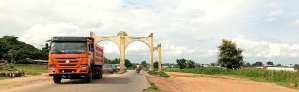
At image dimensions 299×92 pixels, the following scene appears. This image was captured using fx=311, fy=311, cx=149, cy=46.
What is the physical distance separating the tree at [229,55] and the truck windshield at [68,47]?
4432cm

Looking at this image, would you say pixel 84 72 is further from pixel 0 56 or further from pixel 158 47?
pixel 0 56

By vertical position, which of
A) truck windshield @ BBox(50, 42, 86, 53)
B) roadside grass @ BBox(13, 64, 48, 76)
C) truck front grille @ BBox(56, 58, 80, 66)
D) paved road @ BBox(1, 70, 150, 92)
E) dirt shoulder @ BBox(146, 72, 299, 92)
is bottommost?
dirt shoulder @ BBox(146, 72, 299, 92)

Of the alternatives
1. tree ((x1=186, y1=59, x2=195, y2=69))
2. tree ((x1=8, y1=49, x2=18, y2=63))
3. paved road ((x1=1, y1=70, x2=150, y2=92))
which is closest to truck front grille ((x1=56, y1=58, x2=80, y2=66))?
paved road ((x1=1, y1=70, x2=150, y2=92))

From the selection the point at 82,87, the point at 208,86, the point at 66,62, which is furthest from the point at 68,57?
the point at 208,86

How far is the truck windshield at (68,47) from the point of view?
17.1 m

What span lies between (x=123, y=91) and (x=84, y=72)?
428 centimetres

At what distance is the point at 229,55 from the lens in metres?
57.9

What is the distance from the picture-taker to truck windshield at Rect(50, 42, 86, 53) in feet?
56.1

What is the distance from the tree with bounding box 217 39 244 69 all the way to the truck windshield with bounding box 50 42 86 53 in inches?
1745

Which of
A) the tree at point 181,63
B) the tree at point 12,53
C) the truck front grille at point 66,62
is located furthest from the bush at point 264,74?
the tree at point 181,63

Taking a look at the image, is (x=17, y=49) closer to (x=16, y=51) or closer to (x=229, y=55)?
(x=16, y=51)

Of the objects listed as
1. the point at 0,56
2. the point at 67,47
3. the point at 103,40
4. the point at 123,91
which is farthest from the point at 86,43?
the point at 0,56

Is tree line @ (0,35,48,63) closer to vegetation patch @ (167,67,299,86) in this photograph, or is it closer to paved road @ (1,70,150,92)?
vegetation patch @ (167,67,299,86)

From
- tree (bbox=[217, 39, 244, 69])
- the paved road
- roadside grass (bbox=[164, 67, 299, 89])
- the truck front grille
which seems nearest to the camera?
the paved road
